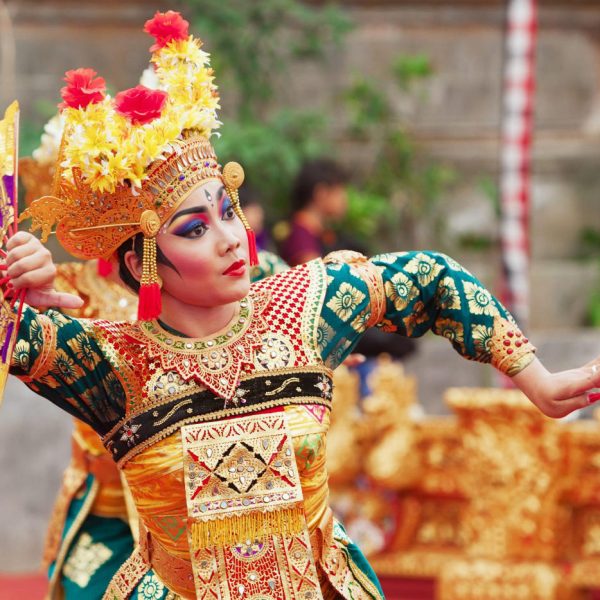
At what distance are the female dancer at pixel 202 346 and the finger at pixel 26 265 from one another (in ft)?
0.22

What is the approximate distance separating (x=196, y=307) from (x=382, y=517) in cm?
386

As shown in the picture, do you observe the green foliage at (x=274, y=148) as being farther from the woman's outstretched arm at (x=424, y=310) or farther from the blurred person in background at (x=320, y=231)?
the woman's outstretched arm at (x=424, y=310)

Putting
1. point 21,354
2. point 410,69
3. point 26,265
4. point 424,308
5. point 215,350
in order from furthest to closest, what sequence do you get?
point 410,69, point 424,308, point 215,350, point 21,354, point 26,265

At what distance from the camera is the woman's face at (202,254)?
295 centimetres

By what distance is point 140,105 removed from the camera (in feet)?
9.55

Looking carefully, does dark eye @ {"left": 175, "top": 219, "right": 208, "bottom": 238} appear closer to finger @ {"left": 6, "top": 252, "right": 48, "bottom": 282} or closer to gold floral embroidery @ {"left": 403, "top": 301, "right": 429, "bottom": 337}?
finger @ {"left": 6, "top": 252, "right": 48, "bottom": 282}

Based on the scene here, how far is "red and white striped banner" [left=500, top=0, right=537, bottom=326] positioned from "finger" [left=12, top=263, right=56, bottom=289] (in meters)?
5.18

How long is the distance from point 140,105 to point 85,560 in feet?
5.13

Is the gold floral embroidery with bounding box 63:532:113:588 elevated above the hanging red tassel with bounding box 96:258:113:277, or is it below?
below

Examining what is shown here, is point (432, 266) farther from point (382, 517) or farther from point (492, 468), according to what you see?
point (382, 517)

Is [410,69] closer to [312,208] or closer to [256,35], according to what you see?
[256,35]

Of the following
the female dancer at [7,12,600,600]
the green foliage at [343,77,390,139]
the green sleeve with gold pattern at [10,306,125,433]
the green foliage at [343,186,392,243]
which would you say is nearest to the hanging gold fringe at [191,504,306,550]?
the female dancer at [7,12,600,600]

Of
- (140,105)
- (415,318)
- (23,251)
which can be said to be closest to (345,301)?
(415,318)

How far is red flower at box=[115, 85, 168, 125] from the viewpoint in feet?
9.55
